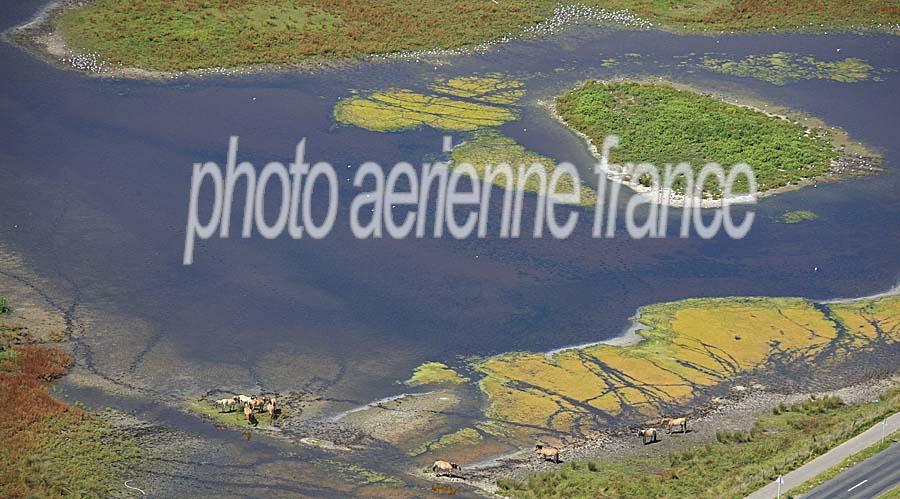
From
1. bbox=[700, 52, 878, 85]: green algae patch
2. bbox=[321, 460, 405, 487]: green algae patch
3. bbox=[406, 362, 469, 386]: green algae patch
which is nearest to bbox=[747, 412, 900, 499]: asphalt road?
bbox=[321, 460, 405, 487]: green algae patch

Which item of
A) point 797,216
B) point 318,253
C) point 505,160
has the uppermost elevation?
point 505,160

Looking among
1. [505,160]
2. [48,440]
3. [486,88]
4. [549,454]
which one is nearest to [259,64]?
[486,88]

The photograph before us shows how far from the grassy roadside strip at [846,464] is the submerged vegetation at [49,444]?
81.4 ft

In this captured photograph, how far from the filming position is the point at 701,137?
8919 centimetres

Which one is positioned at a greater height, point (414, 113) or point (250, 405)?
point (414, 113)

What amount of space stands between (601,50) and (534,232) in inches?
1359

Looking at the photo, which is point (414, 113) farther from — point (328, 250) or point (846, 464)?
point (846, 464)

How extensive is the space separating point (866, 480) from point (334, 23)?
2779 inches

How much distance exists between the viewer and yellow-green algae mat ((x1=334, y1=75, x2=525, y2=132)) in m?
91.4

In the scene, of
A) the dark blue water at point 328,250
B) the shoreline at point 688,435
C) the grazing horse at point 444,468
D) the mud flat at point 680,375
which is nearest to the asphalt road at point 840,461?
the shoreline at point 688,435

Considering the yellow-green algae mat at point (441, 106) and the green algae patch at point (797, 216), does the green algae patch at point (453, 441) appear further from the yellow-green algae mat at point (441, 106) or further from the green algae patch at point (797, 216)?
the yellow-green algae mat at point (441, 106)

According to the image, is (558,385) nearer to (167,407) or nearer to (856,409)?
(856,409)

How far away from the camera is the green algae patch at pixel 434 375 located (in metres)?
60.3

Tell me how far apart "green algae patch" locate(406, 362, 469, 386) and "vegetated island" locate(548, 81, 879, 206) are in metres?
24.4
